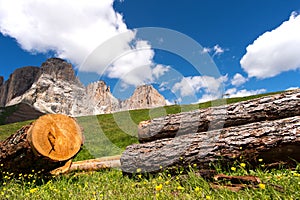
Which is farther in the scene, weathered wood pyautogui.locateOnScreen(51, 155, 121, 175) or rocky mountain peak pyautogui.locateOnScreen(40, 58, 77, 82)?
rocky mountain peak pyautogui.locateOnScreen(40, 58, 77, 82)

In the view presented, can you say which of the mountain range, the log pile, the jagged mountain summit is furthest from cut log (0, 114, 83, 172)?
the jagged mountain summit

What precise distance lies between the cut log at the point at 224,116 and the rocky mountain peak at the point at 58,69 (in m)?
140

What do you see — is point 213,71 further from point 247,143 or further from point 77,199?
point 77,199

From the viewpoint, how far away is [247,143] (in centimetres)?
467

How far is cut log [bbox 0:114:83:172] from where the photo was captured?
5957 mm

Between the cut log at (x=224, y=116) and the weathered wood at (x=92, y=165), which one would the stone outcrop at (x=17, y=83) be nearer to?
the weathered wood at (x=92, y=165)

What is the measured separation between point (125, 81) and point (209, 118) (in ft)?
26.3

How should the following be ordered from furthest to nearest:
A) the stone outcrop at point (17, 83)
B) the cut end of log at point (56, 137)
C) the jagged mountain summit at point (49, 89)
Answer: the stone outcrop at point (17, 83)
the jagged mountain summit at point (49, 89)
the cut end of log at point (56, 137)

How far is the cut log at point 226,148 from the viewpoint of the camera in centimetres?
443

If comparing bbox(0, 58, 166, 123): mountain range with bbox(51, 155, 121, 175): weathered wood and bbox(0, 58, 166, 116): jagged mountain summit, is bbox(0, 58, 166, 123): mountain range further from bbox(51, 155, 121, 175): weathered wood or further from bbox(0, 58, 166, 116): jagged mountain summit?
bbox(51, 155, 121, 175): weathered wood

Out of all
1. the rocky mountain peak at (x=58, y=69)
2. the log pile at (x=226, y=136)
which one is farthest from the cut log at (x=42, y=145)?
the rocky mountain peak at (x=58, y=69)

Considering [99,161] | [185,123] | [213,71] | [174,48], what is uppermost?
[174,48]

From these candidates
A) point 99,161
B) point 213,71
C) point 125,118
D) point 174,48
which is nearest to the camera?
point 99,161

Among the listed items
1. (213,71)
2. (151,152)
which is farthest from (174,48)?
(151,152)
